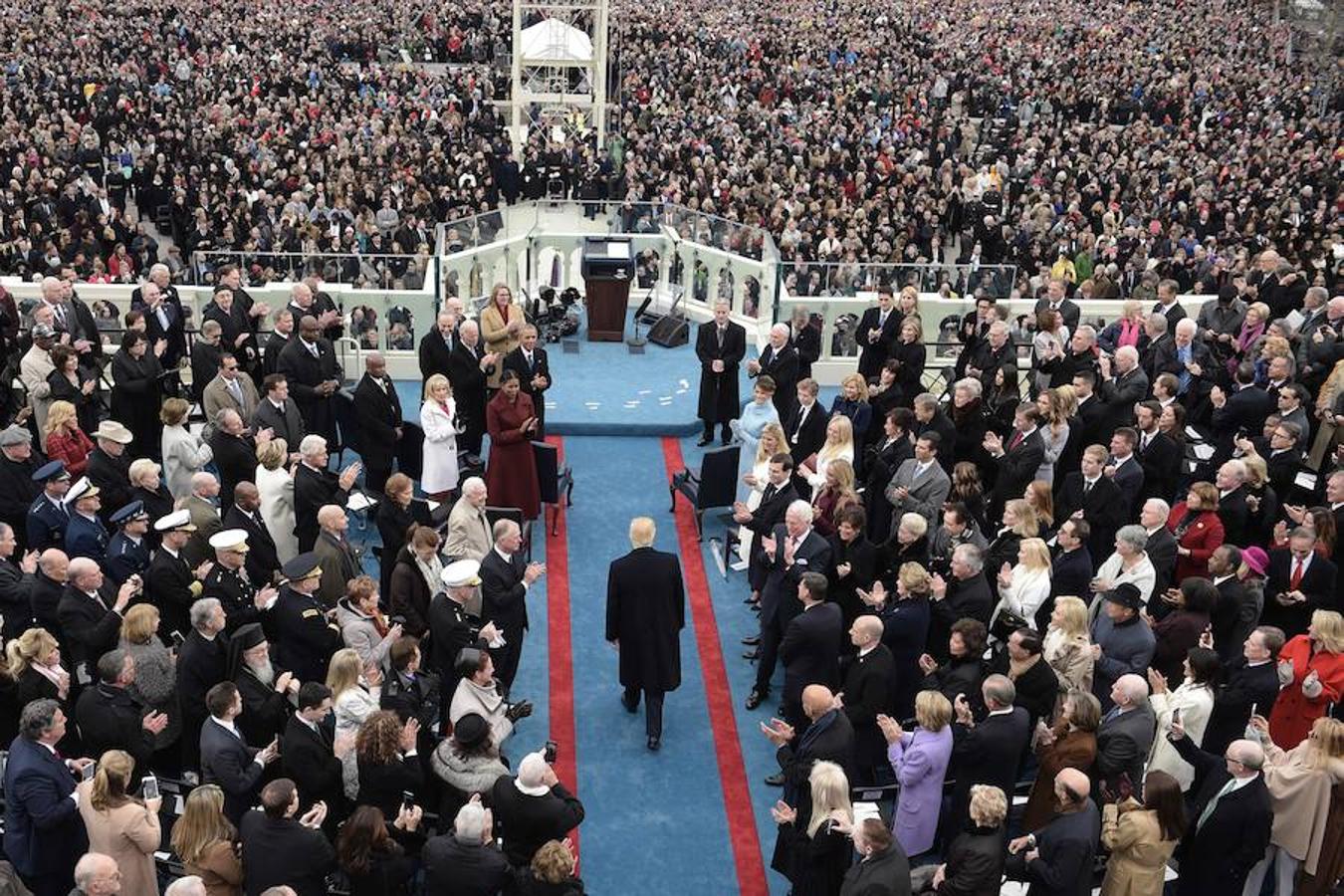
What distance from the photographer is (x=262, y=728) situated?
6.66m

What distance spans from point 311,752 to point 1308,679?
540 centimetres

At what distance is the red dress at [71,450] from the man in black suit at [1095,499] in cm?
703

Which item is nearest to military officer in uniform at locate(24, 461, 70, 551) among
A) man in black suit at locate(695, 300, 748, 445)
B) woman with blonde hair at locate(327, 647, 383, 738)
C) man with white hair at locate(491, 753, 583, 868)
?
woman with blonde hair at locate(327, 647, 383, 738)

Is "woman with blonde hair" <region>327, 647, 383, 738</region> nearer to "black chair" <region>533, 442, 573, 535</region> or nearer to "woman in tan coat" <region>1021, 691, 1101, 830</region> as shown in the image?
"woman in tan coat" <region>1021, 691, 1101, 830</region>

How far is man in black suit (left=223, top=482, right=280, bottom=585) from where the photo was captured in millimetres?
8117

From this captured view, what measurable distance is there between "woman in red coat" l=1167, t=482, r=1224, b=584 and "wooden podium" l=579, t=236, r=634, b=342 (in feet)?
27.1

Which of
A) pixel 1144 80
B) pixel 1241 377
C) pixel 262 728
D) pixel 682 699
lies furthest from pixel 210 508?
pixel 1144 80

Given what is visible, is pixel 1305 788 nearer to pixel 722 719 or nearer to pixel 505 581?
pixel 722 719

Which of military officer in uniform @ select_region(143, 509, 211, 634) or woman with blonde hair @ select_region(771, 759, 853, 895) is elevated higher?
military officer in uniform @ select_region(143, 509, 211, 634)

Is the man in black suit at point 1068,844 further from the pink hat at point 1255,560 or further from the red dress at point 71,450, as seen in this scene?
the red dress at point 71,450

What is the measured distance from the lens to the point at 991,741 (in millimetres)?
6520

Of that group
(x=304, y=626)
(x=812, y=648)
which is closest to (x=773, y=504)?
(x=812, y=648)

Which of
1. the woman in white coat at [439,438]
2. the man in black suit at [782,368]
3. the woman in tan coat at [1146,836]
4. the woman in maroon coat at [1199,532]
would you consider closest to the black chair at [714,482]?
the man in black suit at [782,368]

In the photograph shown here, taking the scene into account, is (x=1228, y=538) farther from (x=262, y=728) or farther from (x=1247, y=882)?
(x=262, y=728)
